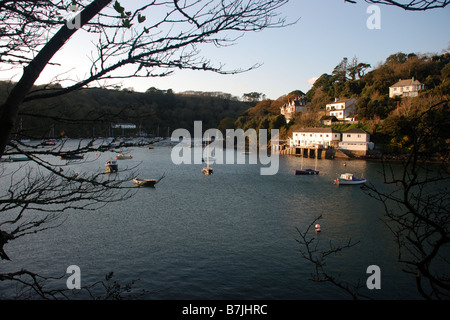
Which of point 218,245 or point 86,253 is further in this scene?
point 218,245

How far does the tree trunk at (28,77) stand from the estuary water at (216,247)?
24.9 feet

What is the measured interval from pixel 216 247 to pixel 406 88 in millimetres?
47046

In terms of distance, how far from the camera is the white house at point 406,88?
47062 millimetres

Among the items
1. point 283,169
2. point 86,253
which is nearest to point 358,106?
point 283,169

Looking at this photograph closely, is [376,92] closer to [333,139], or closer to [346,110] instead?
[346,110]

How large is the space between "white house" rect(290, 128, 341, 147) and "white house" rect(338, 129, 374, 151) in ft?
4.55

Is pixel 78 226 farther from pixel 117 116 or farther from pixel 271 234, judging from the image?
pixel 117 116

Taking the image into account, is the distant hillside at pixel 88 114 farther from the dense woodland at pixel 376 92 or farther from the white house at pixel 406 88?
the white house at pixel 406 88

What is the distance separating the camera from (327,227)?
597 inches

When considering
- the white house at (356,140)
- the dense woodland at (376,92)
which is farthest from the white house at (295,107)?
the white house at (356,140)

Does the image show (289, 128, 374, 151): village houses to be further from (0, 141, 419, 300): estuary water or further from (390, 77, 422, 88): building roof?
(0, 141, 419, 300): estuary water

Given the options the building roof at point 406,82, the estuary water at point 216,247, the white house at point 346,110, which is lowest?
the estuary water at point 216,247
